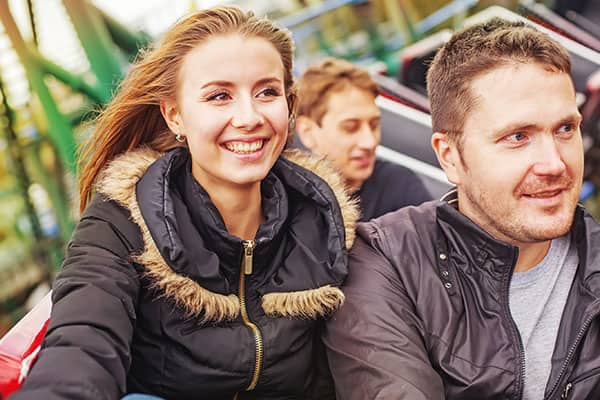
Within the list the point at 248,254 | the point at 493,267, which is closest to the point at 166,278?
the point at 248,254

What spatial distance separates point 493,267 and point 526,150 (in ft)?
0.78

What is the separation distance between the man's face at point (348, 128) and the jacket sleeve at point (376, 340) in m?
1.13

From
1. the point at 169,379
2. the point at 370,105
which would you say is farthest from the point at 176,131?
the point at 370,105

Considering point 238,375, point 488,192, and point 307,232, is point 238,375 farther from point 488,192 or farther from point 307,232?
point 488,192

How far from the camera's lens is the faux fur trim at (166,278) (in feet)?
4.50

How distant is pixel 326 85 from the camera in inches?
108

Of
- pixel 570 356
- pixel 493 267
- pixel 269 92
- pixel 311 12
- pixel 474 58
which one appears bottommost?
pixel 570 356

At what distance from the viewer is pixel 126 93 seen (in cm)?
163

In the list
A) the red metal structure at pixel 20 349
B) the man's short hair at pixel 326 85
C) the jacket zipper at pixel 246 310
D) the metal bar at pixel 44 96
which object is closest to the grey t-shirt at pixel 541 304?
the jacket zipper at pixel 246 310

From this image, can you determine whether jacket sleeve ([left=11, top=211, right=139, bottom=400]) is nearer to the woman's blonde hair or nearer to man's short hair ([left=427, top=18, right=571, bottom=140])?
the woman's blonde hair

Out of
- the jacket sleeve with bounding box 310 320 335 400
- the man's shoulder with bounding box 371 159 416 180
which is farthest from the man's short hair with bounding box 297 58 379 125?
the jacket sleeve with bounding box 310 320 335 400

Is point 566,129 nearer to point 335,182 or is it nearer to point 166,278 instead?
point 335,182

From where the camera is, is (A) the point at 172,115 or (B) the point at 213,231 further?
(A) the point at 172,115

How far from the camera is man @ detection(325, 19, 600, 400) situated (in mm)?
1341
